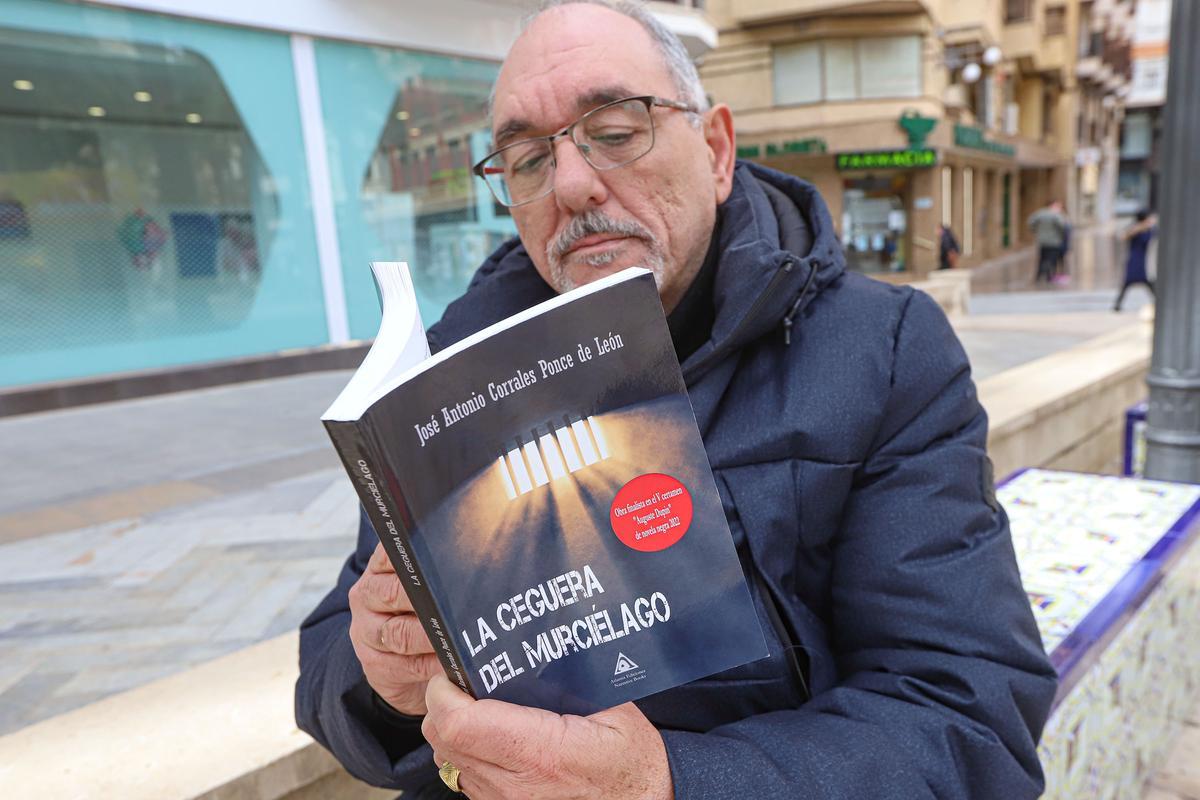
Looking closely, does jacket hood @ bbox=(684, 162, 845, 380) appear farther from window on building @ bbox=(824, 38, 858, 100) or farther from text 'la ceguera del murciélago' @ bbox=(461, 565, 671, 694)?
window on building @ bbox=(824, 38, 858, 100)

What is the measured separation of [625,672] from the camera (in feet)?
2.67

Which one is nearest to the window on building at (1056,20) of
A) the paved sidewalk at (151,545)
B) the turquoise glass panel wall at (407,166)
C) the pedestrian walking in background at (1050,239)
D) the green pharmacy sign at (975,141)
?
the green pharmacy sign at (975,141)

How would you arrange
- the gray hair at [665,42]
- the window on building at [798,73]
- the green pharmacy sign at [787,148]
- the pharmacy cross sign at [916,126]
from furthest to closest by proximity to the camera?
1. the green pharmacy sign at [787,148]
2. the window on building at [798,73]
3. the pharmacy cross sign at [916,126]
4. the gray hair at [665,42]

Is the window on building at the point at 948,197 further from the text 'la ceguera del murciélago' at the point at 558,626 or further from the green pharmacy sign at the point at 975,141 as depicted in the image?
the text 'la ceguera del murciélago' at the point at 558,626

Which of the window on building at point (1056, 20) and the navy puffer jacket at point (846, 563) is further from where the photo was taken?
the window on building at point (1056, 20)

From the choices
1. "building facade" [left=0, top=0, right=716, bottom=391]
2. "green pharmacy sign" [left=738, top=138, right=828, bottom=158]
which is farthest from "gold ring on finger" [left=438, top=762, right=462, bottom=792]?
"green pharmacy sign" [left=738, top=138, right=828, bottom=158]

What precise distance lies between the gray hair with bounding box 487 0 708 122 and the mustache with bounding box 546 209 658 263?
23 cm

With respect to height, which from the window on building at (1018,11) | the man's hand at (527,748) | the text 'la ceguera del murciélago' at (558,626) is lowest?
the man's hand at (527,748)

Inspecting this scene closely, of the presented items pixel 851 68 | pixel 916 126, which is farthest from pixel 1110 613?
pixel 851 68

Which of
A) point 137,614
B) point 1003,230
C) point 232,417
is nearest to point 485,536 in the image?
point 137,614

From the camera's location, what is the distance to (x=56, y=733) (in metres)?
1.55

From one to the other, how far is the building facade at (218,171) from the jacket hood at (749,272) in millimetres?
5899

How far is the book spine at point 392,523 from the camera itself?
657mm

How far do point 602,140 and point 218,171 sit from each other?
8795 mm
